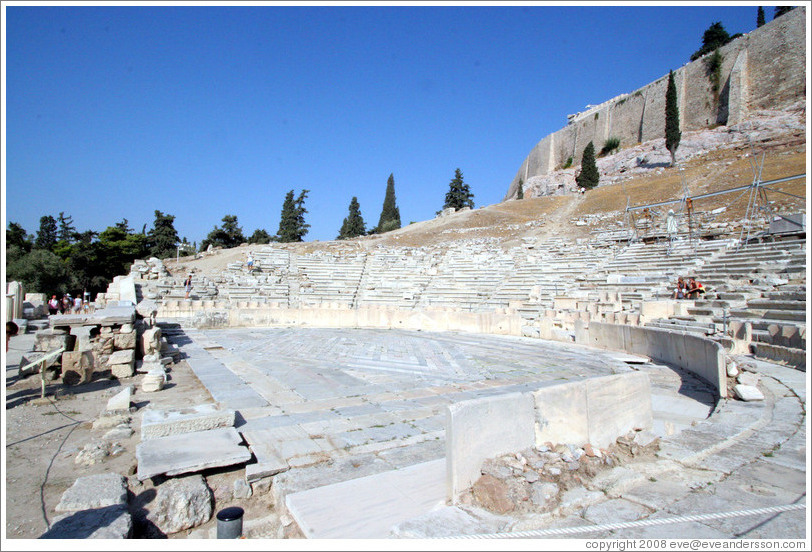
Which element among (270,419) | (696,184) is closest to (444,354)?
(270,419)

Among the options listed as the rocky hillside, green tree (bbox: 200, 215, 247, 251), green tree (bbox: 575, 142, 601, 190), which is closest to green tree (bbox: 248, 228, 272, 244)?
green tree (bbox: 200, 215, 247, 251)

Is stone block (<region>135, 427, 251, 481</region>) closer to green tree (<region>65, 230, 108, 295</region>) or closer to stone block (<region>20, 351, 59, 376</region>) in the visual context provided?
stone block (<region>20, 351, 59, 376</region>)

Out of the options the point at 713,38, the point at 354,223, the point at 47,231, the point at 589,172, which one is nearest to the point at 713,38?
the point at 713,38

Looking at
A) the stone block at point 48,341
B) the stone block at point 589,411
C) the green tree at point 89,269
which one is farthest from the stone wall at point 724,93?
the green tree at point 89,269

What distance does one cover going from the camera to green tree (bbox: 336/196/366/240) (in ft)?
174

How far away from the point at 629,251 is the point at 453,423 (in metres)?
21.6

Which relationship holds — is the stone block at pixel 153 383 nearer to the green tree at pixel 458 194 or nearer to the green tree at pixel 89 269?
the green tree at pixel 89 269

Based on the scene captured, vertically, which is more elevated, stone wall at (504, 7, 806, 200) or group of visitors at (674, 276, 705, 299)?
stone wall at (504, 7, 806, 200)

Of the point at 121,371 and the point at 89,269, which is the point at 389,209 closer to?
the point at 89,269

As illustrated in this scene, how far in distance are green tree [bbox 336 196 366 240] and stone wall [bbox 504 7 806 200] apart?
1390 inches

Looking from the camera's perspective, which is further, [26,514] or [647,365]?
[647,365]

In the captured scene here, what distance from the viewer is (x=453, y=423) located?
108 inches

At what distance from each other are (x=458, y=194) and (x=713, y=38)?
39.0 m

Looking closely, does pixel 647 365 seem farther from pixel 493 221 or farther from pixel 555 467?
pixel 493 221
